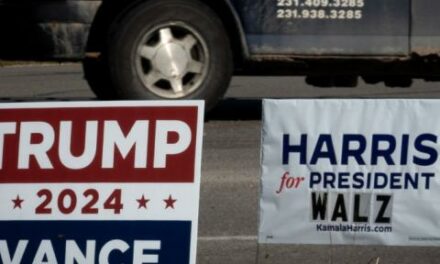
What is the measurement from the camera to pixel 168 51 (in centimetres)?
1045

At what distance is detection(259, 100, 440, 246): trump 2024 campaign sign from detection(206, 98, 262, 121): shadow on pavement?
558 centimetres

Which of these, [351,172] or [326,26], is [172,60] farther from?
[351,172]

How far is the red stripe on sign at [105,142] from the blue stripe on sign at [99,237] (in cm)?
19

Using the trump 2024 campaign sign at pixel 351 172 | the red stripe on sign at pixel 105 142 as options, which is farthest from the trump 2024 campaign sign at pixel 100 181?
A: the trump 2024 campaign sign at pixel 351 172

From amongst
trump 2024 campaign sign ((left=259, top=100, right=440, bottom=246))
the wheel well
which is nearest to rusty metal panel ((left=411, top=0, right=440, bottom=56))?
the wheel well

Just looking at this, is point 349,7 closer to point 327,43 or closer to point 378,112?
point 327,43

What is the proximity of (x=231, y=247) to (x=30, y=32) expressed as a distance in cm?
379

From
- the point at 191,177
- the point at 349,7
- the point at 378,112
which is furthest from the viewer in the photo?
the point at 349,7

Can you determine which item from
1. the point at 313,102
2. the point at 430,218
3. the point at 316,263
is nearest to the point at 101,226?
the point at 313,102

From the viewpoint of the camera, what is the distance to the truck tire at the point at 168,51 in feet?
34.5

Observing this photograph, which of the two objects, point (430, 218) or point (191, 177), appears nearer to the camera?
point (191, 177)

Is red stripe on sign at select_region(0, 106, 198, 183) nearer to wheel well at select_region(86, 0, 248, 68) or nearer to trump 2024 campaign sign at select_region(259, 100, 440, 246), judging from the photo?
trump 2024 campaign sign at select_region(259, 100, 440, 246)

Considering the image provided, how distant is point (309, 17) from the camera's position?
34.6 feet

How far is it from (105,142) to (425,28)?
6188mm
